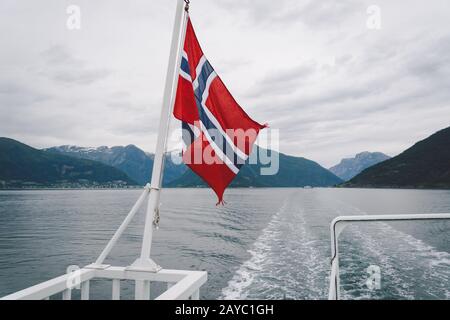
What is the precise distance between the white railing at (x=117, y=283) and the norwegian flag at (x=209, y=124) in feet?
5.12

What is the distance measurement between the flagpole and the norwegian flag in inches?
13.4

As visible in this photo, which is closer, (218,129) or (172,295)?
(172,295)

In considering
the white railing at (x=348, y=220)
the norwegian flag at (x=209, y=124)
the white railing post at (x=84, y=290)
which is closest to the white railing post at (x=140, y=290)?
the white railing post at (x=84, y=290)

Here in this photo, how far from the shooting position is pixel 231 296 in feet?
50.8

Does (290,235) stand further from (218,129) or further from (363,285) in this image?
(218,129)

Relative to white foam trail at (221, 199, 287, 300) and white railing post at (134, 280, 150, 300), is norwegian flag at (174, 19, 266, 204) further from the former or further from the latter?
white foam trail at (221, 199, 287, 300)

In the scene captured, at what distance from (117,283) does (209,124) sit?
289 cm

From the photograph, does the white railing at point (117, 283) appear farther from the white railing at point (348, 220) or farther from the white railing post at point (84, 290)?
the white railing at point (348, 220)

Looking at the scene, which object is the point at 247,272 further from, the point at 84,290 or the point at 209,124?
the point at 84,290

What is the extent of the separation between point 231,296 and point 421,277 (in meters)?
8.85

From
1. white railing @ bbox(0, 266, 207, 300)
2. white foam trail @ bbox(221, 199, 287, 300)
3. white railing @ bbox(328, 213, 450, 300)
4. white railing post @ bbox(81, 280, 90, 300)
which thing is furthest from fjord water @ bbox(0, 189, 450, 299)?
white railing post @ bbox(81, 280, 90, 300)

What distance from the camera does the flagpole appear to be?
5047 mm

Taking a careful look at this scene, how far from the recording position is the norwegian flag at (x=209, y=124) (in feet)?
19.3
